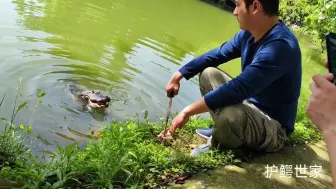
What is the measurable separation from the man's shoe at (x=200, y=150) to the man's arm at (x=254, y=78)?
0.48 m

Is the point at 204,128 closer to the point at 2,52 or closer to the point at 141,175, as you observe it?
the point at 141,175

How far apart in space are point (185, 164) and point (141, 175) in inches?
15.8

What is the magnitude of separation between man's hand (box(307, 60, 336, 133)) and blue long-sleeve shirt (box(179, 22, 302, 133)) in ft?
5.27

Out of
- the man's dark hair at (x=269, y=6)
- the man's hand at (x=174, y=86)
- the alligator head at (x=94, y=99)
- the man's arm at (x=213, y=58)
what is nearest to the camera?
the man's dark hair at (x=269, y=6)

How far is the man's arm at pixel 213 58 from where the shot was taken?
12.1 ft

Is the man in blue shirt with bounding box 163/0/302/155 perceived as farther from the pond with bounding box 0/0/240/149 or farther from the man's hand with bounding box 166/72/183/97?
the pond with bounding box 0/0/240/149

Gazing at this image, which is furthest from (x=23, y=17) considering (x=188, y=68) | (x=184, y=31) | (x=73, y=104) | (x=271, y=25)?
(x=271, y=25)

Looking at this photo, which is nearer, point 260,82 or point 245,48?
point 260,82

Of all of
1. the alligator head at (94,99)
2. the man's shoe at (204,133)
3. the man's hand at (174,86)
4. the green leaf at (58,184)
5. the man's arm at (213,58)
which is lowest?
the alligator head at (94,99)

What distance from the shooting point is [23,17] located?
28.3 feet

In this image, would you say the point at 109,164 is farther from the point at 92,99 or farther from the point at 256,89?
the point at 92,99

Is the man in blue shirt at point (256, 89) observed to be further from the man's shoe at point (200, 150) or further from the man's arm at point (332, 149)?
the man's arm at point (332, 149)

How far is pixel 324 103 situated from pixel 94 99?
4.22 metres

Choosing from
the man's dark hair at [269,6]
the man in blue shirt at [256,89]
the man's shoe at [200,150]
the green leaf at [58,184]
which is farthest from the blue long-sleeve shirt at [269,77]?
the green leaf at [58,184]
